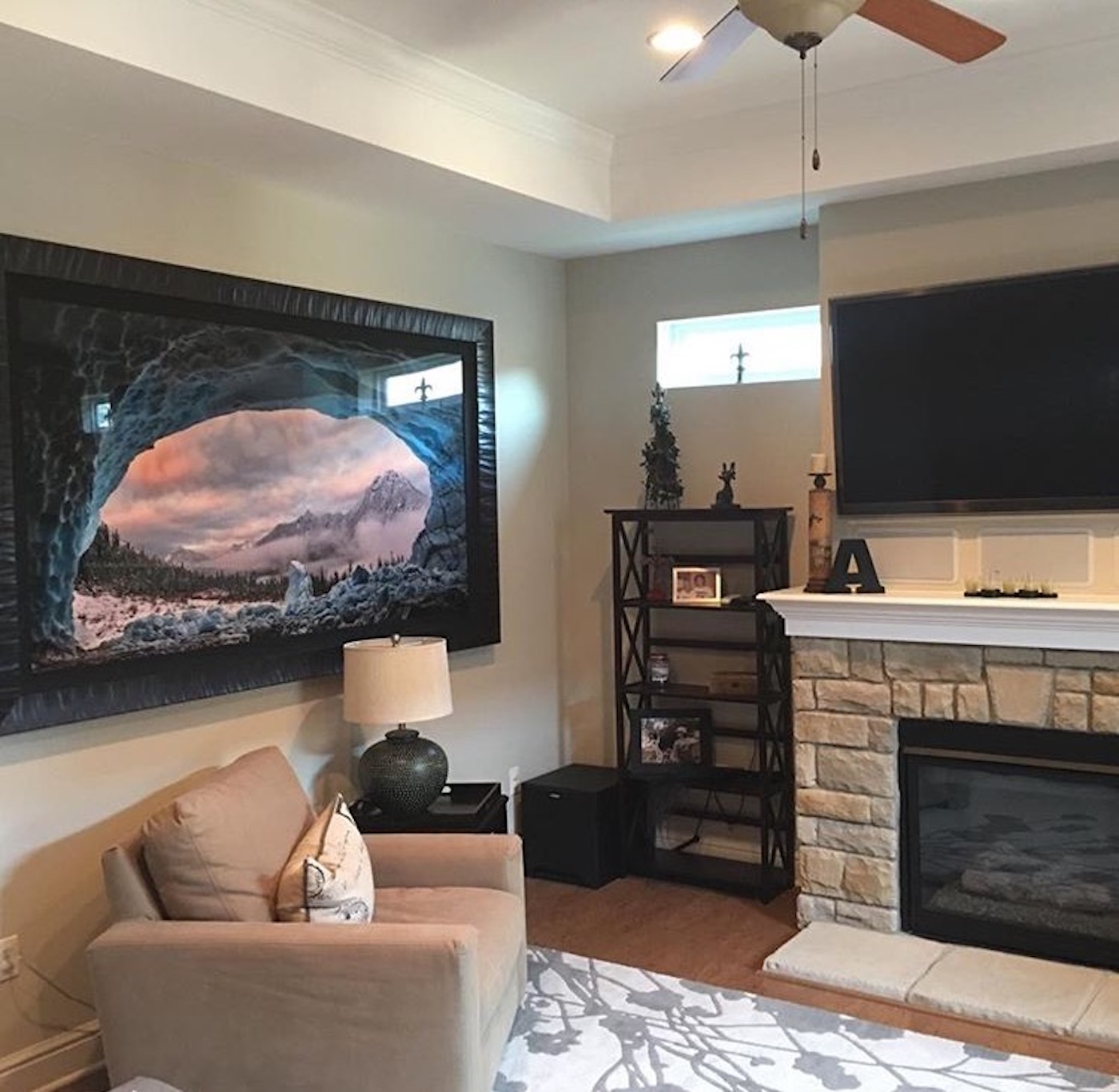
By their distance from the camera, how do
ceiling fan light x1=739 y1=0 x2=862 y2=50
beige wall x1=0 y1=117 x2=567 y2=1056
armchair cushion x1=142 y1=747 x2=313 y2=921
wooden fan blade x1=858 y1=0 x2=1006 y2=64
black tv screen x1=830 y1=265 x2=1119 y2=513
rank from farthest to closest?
1. black tv screen x1=830 y1=265 x2=1119 y2=513
2. beige wall x1=0 y1=117 x2=567 y2=1056
3. armchair cushion x1=142 y1=747 x2=313 y2=921
4. wooden fan blade x1=858 y1=0 x2=1006 y2=64
5. ceiling fan light x1=739 y1=0 x2=862 y2=50

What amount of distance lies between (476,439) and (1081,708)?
2.43 metres

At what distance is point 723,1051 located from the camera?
11.0 ft

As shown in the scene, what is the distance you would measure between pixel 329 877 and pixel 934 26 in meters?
2.46

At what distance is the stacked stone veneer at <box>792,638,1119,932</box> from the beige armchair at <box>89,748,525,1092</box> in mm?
1700

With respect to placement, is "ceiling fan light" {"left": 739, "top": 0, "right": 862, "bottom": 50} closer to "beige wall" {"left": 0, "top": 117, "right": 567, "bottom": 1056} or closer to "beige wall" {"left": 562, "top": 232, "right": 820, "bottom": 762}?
"beige wall" {"left": 0, "top": 117, "right": 567, "bottom": 1056}

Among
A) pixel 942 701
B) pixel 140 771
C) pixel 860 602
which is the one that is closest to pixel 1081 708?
pixel 942 701

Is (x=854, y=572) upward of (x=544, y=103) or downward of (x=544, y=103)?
downward

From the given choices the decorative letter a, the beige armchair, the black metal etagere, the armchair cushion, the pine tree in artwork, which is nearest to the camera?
the beige armchair

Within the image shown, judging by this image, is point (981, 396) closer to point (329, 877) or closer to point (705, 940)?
point (705, 940)

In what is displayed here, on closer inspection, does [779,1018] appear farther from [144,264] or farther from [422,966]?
[144,264]

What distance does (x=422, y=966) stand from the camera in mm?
2727

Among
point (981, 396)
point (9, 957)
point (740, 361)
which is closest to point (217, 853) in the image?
point (9, 957)

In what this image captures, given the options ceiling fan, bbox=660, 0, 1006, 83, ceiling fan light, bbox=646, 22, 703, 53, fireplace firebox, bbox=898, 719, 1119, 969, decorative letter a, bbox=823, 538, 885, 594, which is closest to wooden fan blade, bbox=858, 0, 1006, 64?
ceiling fan, bbox=660, 0, 1006, 83

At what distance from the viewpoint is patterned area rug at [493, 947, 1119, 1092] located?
317 cm
